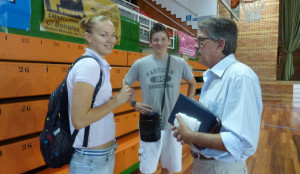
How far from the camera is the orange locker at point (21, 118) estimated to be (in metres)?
1.74

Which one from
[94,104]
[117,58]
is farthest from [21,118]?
[117,58]

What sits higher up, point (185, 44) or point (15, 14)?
point (185, 44)

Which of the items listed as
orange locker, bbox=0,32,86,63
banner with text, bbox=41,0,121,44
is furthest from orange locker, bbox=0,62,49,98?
banner with text, bbox=41,0,121,44

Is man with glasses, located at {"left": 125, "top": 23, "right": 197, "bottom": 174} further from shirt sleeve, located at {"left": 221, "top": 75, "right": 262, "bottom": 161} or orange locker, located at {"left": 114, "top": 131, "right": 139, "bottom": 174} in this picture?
shirt sleeve, located at {"left": 221, "top": 75, "right": 262, "bottom": 161}

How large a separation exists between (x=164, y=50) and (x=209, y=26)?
3.56 ft

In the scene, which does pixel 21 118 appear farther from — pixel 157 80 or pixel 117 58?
pixel 117 58

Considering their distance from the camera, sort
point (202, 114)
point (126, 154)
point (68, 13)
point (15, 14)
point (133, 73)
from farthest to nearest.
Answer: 1. point (126, 154)
2. point (68, 13)
3. point (133, 73)
4. point (15, 14)
5. point (202, 114)

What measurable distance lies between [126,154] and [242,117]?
2.16 meters

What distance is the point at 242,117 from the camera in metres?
0.89

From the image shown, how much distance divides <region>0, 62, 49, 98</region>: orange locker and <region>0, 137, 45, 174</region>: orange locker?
443mm

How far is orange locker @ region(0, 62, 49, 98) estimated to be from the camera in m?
1.75

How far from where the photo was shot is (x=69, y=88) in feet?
3.52

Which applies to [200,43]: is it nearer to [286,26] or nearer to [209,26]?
[209,26]

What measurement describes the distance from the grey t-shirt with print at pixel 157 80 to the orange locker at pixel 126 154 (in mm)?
921
